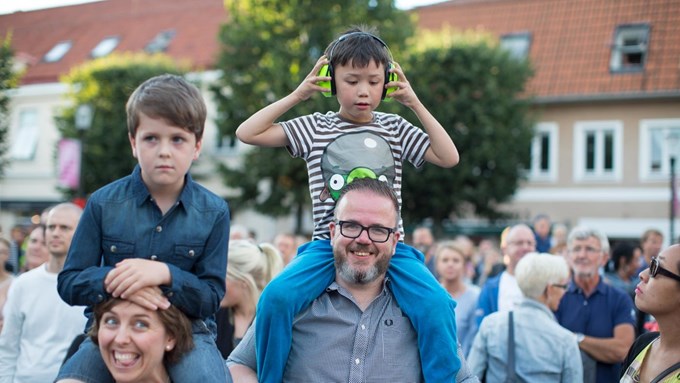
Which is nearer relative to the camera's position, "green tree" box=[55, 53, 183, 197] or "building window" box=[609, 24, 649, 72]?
"building window" box=[609, 24, 649, 72]

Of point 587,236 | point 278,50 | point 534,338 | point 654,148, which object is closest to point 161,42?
point 278,50

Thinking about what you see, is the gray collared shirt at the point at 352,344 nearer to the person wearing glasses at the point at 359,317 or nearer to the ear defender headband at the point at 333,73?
the person wearing glasses at the point at 359,317

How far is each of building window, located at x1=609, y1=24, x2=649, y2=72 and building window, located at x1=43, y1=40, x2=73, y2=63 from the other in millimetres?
26919

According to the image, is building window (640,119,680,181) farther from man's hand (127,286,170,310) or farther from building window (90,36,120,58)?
man's hand (127,286,170,310)

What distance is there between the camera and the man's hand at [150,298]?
11.4 feet

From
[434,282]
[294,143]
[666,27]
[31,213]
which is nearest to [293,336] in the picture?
[434,282]

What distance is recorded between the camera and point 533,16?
109 ft

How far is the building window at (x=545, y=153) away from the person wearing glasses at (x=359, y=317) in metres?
28.1

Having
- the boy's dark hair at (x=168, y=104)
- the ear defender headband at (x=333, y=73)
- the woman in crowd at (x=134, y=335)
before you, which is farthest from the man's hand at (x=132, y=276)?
the ear defender headband at (x=333, y=73)

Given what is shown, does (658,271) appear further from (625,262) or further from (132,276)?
(625,262)

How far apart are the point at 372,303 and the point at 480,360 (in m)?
2.64

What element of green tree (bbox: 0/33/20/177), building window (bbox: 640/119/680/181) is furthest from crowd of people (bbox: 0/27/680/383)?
building window (bbox: 640/119/680/181)

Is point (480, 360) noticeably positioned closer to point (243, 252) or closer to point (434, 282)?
point (243, 252)

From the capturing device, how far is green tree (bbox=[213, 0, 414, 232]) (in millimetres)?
25073
